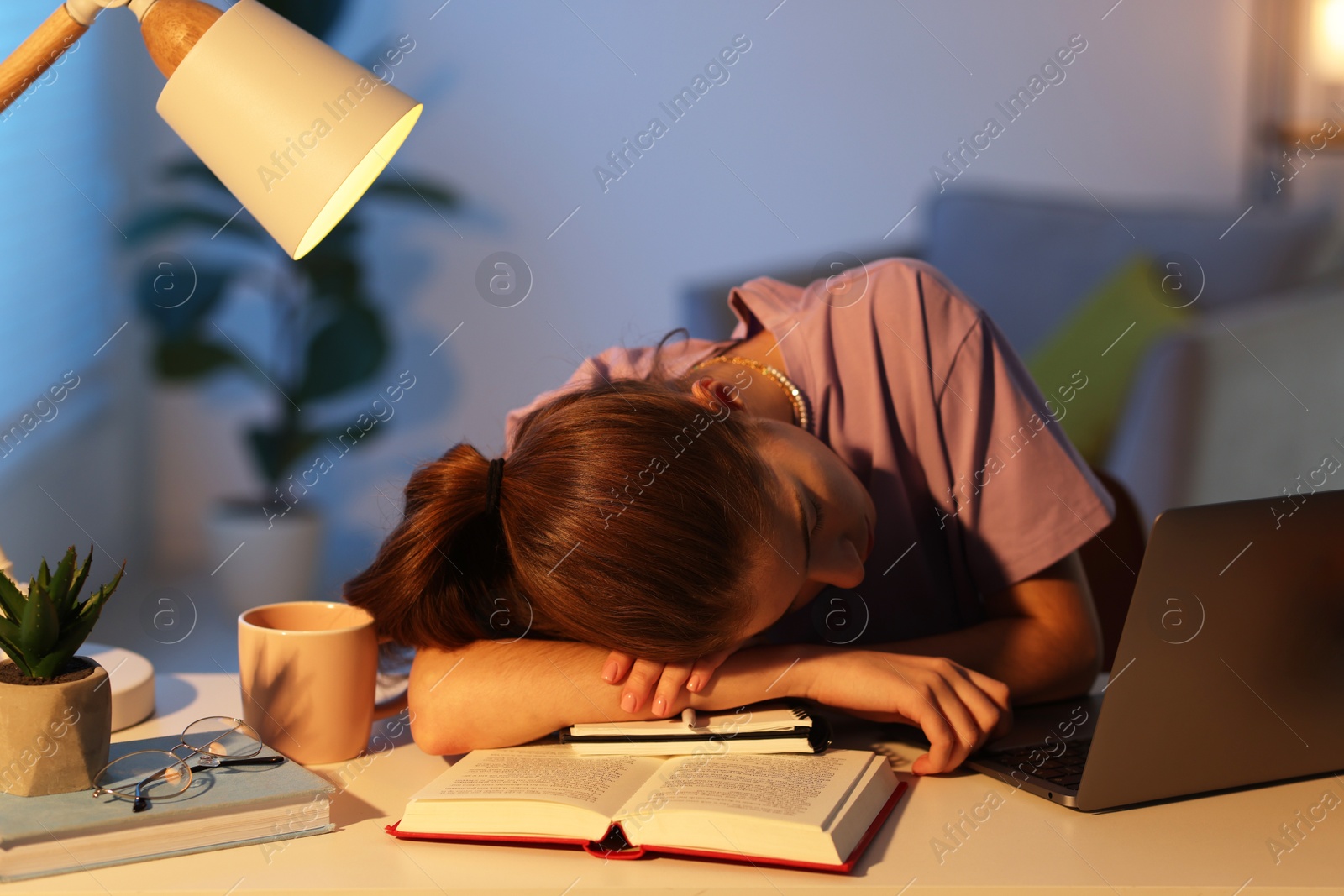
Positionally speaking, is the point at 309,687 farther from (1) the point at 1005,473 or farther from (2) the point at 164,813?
(1) the point at 1005,473

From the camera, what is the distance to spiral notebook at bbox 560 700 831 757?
0.85 metres

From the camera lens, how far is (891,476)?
47.3 inches

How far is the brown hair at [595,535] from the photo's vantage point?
2.68ft

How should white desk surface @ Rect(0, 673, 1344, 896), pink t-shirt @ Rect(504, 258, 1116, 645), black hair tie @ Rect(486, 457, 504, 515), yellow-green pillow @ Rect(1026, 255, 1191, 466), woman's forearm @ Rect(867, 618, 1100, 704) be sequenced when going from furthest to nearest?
yellow-green pillow @ Rect(1026, 255, 1191, 466)
pink t-shirt @ Rect(504, 258, 1116, 645)
woman's forearm @ Rect(867, 618, 1100, 704)
black hair tie @ Rect(486, 457, 504, 515)
white desk surface @ Rect(0, 673, 1344, 896)

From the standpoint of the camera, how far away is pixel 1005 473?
3.72 feet

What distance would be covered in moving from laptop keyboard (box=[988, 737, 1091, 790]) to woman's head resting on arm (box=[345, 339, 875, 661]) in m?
0.19

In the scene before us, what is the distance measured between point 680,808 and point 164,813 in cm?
32

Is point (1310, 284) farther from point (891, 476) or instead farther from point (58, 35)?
point (58, 35)

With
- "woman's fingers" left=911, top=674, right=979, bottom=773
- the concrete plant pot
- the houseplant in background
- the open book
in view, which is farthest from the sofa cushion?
the concrete plant pot

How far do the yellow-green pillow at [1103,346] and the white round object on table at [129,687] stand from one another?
1942 mm

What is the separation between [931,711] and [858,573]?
15 centimetres

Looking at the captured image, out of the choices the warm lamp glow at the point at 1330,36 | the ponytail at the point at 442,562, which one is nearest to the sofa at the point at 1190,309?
the warm lamp glow at the point at 1330,36

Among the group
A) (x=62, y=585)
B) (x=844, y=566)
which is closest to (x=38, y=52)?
(x=62, y=585)

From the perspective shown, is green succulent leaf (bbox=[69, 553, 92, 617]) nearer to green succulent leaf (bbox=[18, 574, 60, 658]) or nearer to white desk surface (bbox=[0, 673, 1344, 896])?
green succulent leaf (bbox=[18, 574, 60, 658])
